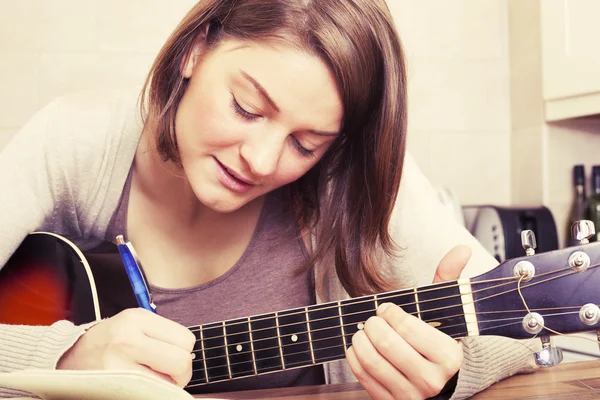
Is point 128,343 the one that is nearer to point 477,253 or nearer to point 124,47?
point 477,253

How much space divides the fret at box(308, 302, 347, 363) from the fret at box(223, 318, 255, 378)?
0.29 feet

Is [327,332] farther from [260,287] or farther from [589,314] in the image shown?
[260,287]

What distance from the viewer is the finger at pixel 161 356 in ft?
2.48

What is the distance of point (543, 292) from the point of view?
2.23ft

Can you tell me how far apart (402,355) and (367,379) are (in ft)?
0.20

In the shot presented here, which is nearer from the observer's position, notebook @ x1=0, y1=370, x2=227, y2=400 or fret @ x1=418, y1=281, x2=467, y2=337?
notebook @ x1=0, y1=370, x2=227, y2=400

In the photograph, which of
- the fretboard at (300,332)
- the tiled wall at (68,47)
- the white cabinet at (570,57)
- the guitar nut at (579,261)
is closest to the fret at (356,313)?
the fretboard at (300,332)

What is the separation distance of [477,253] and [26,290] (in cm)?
71

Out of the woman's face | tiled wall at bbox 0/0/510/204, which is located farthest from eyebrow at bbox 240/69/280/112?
tiled wall at bbox 0/0/510/204

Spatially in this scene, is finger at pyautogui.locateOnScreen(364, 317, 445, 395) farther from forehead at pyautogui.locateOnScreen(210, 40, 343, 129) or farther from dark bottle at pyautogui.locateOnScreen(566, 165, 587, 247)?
dark bottle at pyautogui.locateOnScreen(566, 165, 587, 247)

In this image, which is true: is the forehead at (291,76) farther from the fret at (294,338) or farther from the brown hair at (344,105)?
the fret at (294,338)

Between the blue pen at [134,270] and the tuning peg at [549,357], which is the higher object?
the blue pen at [134,270]

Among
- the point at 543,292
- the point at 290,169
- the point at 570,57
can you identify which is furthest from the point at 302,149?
the point at 570,57

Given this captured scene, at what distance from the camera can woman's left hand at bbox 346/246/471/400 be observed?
0.70 metres
